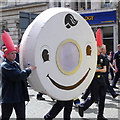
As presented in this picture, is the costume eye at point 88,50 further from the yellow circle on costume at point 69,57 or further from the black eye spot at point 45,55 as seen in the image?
the black eye spot at point 45,55

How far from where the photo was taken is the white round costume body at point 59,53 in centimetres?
308

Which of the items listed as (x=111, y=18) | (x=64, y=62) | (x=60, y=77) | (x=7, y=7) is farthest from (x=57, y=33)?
(x=7, y=7)

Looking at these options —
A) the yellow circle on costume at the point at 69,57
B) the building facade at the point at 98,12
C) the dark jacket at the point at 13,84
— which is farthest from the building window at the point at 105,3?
the dark jacket at the point at 13,84

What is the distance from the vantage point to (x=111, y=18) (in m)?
15.6

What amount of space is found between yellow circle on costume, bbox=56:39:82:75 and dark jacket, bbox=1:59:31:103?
0.58m

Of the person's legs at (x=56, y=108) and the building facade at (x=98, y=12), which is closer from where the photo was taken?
the person's legs at (x=56, y=108)

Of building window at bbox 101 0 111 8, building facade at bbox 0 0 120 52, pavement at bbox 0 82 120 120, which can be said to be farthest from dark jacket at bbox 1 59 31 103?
building window at bbox 101 0 111 8

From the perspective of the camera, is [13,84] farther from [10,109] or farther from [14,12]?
[14,12]

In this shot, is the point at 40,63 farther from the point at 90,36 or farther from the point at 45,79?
→ the point at 90,36

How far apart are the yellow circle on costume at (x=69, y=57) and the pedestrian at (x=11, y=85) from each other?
0.58 meters

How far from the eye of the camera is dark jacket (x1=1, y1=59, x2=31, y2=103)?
315 centimetres

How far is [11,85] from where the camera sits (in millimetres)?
3230

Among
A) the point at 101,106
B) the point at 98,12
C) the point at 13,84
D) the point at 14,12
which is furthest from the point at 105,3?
the point at 13,84

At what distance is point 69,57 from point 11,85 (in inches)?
37.7
